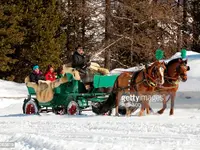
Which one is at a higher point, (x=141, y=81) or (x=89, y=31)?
(x=89, y=31)

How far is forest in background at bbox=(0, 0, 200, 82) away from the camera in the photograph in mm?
29594

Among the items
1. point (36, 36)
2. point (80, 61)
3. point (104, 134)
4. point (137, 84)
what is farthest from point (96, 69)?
point (36, 36)

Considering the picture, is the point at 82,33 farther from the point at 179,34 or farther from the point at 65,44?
the point at 179,34

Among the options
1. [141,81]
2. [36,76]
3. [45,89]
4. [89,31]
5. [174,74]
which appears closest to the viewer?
[174,74]

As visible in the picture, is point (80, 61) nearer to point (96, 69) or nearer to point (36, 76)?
point (96, 69)

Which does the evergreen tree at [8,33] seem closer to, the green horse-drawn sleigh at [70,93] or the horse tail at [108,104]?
the green horse-drawn sleigh at [70,93]

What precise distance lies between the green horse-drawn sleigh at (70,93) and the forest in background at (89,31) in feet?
46.5

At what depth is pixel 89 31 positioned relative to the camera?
33.8 m

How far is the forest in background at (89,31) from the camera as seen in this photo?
29594mm

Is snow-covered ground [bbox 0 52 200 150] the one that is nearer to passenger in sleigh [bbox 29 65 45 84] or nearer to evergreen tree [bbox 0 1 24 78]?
passenger in sleigh [bbox 29 65 45 84]

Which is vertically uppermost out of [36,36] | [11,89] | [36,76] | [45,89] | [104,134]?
[36,36]

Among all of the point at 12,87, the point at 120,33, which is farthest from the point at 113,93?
the point at 120,33

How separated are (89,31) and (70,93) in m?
19.9

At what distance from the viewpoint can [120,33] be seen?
33.4 metres
